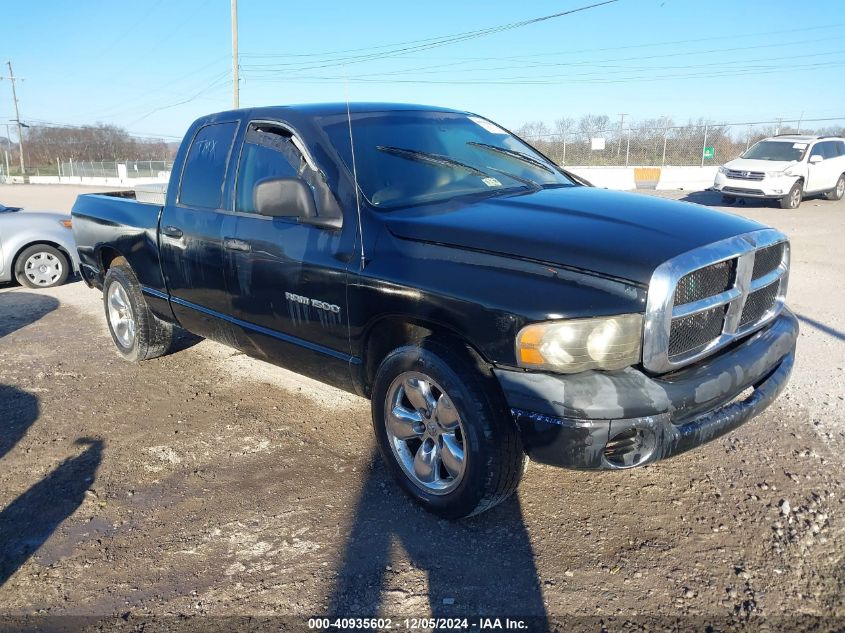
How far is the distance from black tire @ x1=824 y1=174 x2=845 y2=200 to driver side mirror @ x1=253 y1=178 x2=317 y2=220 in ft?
62.6

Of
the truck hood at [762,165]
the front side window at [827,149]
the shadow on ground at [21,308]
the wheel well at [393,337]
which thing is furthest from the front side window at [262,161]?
the front side window at [827,149]

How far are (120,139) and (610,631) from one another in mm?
75837

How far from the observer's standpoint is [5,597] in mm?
2668

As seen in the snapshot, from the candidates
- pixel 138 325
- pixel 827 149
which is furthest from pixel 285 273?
pixel 827 149

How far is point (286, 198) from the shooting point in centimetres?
334

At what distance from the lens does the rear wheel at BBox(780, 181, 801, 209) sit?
1634 centimetres

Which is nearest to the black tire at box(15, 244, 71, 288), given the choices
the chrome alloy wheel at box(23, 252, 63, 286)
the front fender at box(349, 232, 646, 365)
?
the chrome alloy wheel at box(23, 252, 63, 286)

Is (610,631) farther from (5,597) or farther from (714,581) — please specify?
(5,597)

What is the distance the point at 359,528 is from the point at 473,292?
→ 126 cm

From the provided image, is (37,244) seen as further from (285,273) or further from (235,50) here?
(235,50)

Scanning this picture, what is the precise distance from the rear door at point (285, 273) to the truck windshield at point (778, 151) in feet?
54.1

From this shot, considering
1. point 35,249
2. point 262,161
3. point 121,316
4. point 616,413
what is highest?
point 262,161

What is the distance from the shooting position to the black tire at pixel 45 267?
347 inches

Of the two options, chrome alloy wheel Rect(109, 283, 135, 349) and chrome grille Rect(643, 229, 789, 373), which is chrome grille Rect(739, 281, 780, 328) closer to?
chrome grille Rect(643, 229, 789, 373)
